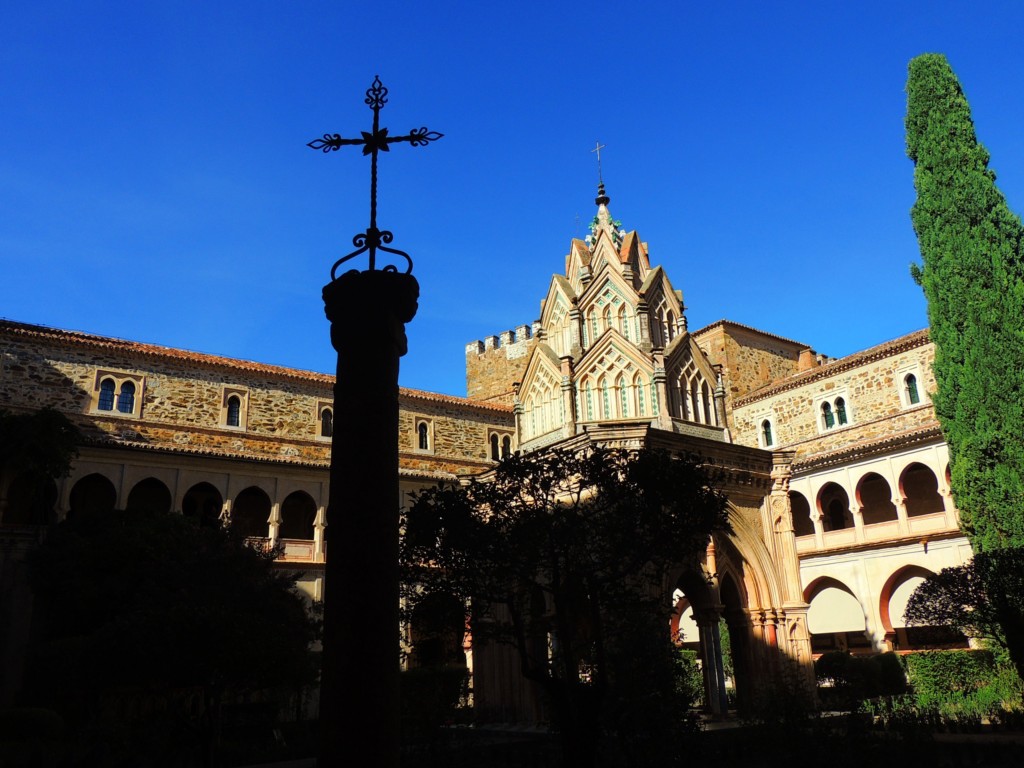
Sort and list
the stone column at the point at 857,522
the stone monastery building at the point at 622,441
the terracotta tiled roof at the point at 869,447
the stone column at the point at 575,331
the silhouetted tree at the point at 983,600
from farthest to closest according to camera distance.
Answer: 1. the stone column at the point at 857,522
2. the terracotta tiled roof at the point at 869,447
3. the stone column at the point at 575,331
4. the stone monastery building at the point at 622,441
5. the silhouetted tree at the point at 983,600

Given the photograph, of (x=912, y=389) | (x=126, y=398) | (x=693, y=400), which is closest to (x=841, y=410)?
(x=912, y=389)

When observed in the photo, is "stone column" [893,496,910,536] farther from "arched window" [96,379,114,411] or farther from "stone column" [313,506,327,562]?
"arched window" [96,379,114,411]

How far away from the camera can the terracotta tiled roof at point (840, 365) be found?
33625 millimetres

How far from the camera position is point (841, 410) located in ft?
119

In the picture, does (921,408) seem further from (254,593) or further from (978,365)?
(254,593)

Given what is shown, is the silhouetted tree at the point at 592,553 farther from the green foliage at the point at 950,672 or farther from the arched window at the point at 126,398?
the arched window at the point at 126,398

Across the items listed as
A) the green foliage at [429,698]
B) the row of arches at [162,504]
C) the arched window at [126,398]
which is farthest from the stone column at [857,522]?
the arched window at [126,398]

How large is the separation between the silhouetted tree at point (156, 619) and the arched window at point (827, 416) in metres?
24.8

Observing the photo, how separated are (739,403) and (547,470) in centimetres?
3030

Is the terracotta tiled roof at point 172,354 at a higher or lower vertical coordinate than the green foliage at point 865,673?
higher

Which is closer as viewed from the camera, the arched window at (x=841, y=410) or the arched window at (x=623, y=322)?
the arched window at (x=623, y=322)

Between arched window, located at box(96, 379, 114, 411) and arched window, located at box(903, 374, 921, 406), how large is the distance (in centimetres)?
3062

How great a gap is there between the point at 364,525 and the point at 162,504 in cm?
2824

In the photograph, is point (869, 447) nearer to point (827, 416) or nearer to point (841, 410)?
point (841, 410)
